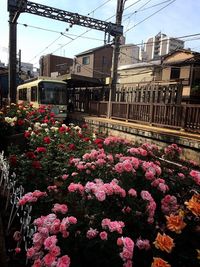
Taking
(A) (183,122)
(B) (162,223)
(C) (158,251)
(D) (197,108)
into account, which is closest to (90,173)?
(B) (162,223)

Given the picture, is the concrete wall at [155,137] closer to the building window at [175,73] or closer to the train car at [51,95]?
the train car at [51,95]

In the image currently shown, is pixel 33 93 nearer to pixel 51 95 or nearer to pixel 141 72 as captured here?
pixel 51 95

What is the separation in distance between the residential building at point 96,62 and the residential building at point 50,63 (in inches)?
427

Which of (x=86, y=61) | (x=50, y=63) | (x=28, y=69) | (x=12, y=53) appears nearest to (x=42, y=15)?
(x=12, y=53)

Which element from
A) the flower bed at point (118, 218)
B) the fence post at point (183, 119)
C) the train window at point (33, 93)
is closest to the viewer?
the flower bed at point (118, 218)

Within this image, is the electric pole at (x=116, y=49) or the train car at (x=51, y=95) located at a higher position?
the electric pole at (x=116, y=49)

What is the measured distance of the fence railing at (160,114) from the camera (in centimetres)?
1210

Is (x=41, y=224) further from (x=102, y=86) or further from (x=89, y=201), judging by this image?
(x=102, y=86)

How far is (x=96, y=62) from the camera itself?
4384 centimetres

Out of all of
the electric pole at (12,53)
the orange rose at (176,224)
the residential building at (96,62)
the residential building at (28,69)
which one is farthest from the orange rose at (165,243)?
the residential building at (28,69)

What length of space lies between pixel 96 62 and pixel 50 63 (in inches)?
604

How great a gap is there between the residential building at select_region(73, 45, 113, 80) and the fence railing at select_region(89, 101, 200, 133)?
24414 mm

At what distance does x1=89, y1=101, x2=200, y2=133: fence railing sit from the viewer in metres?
12.1

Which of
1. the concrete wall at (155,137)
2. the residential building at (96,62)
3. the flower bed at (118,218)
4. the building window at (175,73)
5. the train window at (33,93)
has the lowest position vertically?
the concrete wall at (155,137)
